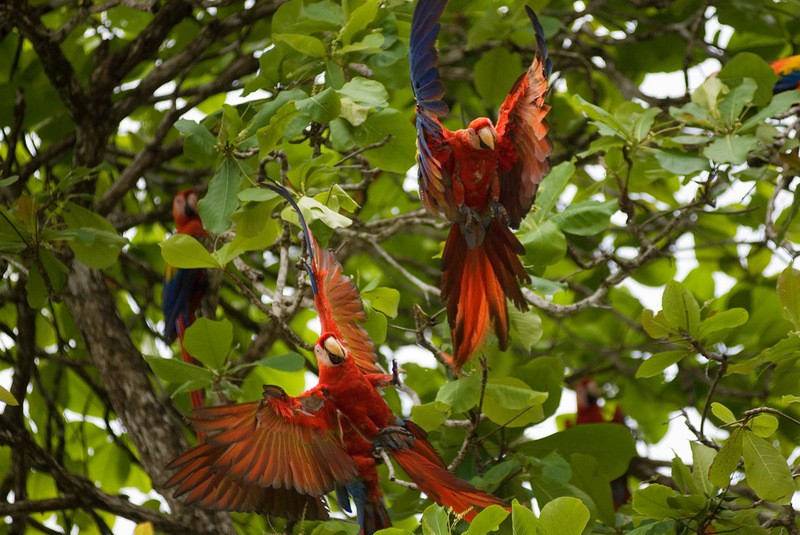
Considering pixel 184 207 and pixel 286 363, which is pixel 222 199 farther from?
pixel 184 207

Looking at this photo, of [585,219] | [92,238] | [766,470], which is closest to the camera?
[766,470]

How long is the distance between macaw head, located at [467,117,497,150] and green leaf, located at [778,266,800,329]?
57 centimetres

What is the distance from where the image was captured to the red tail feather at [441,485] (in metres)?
1.70

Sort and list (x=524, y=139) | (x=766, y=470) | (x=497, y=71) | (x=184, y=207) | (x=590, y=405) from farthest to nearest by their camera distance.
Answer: (x=590, y=405) → (x=184, y=207) → (x=497, y=71) → (x=524, y=139) → (x=766, y=470)

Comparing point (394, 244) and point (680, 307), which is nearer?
point (680, 307)

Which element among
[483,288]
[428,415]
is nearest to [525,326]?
[483,288]

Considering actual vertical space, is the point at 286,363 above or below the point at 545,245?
below

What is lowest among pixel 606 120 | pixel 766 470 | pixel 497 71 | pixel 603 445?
pixel 766 470

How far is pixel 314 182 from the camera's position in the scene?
1.83 m

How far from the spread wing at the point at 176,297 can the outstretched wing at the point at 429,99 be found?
1.11 m

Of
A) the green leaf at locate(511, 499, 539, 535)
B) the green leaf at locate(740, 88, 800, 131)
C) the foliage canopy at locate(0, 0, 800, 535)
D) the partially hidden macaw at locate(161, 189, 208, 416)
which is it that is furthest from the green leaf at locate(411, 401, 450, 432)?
the partially hidden macaw at locate(161, 189, 208, 416)

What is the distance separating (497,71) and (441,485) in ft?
3.60

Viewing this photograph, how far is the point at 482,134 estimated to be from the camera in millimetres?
1755

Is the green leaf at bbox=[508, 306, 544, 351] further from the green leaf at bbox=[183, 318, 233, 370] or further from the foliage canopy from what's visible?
the green leaf at bbox=[183, 318, 233, 370]
